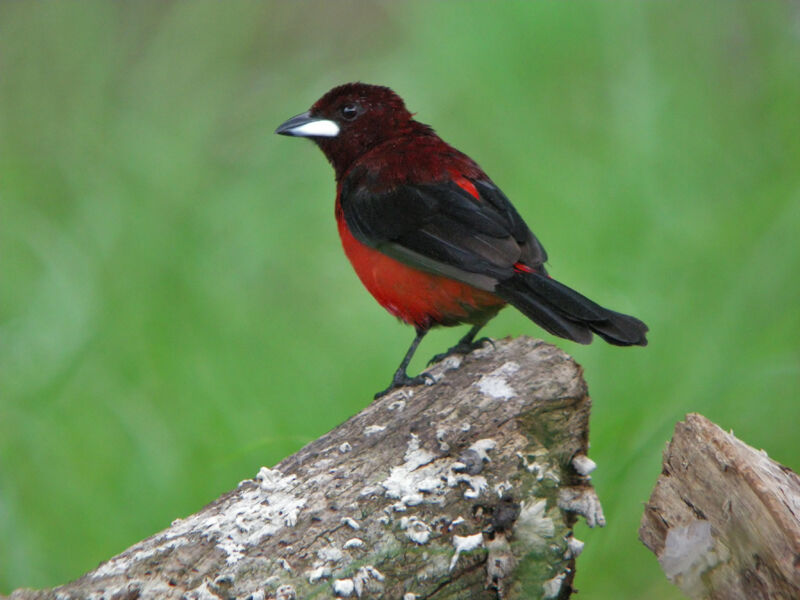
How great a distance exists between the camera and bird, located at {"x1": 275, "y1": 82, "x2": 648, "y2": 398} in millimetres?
3092

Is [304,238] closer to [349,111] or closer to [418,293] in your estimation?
[349,111]

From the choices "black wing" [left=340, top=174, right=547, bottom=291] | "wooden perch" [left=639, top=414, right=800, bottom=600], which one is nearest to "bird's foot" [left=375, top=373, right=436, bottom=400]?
"black wing" [left=340, top=174, right=547, bottom=291]

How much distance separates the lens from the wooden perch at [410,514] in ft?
7.39

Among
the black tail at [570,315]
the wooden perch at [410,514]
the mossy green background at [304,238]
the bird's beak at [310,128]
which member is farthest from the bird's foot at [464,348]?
the bird's beak at [310,128]

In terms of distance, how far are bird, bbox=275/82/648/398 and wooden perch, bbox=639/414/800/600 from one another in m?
0.56

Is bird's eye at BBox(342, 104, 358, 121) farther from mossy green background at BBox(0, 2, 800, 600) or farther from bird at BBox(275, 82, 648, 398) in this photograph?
mossy green background at BBox(0, 2, 800, 600)

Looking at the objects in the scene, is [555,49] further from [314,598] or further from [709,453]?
[314,598]

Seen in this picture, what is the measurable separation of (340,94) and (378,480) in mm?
2114

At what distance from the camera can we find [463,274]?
3252mm

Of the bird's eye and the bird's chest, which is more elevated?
the bird's eye

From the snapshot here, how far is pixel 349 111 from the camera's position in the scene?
4.13m

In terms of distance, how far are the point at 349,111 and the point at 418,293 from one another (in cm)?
103

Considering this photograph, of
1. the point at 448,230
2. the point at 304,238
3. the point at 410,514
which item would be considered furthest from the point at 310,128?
the point at 410,514

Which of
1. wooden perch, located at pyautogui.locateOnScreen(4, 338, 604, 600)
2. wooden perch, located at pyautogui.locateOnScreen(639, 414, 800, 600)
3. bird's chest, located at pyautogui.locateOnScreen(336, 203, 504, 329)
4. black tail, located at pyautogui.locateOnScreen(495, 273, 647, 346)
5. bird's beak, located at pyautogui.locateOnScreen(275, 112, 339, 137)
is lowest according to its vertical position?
wooden perch, located at pyautogui.locateOnScreen(639, 414, 800, 600)
